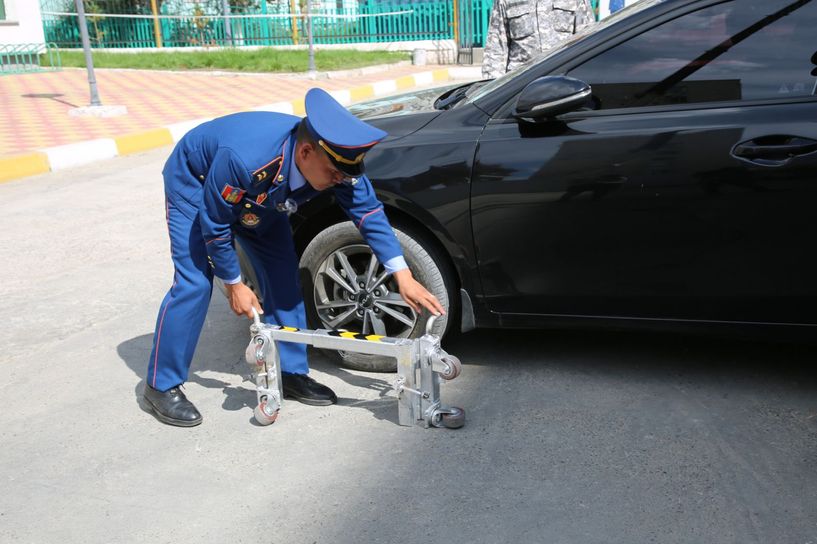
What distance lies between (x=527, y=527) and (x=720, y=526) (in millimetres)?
551

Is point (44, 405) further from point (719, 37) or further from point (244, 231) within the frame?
point (719, 37)

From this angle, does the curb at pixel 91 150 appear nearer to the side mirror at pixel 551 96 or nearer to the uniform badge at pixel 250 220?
the uniform badge at pixel 250 220

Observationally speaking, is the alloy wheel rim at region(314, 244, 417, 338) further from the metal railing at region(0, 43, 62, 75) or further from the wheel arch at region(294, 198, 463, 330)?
the metal railing at region(0, 43, 62, 75)

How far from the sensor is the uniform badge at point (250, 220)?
9.87ft

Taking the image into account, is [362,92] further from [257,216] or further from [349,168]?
[349,168]

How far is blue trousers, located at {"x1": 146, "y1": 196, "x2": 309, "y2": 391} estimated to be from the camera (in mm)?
3227

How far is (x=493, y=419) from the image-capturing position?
328cm

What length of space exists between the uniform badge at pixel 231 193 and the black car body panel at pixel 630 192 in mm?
738

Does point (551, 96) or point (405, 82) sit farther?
point (405, 82)

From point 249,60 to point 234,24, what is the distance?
565cm

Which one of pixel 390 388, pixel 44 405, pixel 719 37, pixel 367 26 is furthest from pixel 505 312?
pixel 367 26

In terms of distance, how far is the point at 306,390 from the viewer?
3.48m

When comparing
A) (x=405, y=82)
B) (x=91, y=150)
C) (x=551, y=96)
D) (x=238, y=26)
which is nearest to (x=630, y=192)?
(x=551, y=96)

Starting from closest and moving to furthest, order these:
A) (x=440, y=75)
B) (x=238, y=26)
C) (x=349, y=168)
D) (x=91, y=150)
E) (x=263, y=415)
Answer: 1. (x=349, y=168)
2. (x=263, y=415)
3. (x=91, y=150)
4. (x=440, y=75)
5. (x=238, y=26)
